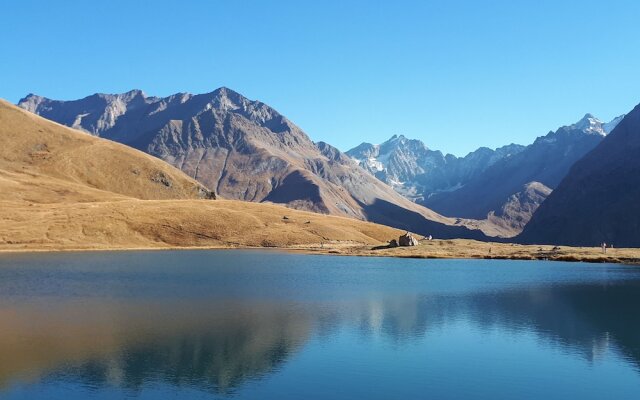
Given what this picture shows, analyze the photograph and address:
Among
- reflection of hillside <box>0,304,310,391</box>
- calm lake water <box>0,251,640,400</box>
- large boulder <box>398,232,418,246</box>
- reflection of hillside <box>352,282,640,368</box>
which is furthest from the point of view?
large boulder <box>398,232,418,246</box>

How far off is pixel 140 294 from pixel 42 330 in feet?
75.7

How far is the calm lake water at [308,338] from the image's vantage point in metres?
37.5

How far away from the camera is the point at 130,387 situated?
36188mm

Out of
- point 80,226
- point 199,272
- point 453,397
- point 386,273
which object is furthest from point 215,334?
point 80,226

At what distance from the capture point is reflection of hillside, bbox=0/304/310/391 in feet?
128

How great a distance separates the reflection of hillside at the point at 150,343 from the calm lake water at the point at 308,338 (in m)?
0.14

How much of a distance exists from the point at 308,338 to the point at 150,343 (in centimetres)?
1315

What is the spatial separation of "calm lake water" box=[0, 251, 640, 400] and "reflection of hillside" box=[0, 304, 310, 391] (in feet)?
0.45

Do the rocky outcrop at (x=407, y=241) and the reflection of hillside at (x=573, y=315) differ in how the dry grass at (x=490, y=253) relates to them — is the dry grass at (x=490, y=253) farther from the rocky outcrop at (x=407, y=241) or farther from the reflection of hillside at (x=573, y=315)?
the reflection of hillside at (x=573, y=315)

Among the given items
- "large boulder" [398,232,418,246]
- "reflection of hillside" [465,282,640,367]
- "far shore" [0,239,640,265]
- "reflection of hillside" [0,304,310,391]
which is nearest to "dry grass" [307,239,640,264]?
"far shore" [0,239,640,265]

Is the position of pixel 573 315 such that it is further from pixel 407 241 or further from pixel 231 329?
pixel 407 241

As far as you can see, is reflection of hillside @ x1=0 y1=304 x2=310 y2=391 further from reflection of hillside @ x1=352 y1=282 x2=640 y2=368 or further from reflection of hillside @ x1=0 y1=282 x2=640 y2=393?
reflection of hillside @ x1=352 y1=282 x2=640 y2=368

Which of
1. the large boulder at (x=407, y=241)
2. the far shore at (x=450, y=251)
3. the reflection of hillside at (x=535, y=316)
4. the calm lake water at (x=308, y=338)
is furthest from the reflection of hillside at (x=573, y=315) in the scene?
the large boulder at (x=407, y=241)

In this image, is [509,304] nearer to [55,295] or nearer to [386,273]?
[386,273]
